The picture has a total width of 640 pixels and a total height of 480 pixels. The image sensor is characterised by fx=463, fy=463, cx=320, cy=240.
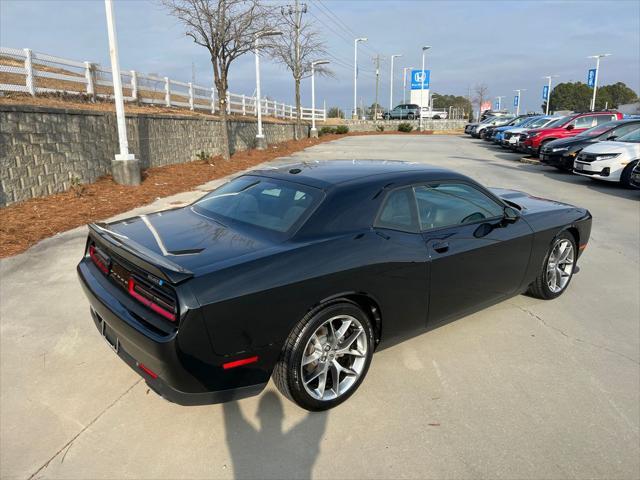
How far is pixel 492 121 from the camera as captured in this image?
116ft

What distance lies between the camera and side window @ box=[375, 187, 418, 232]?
3.20m

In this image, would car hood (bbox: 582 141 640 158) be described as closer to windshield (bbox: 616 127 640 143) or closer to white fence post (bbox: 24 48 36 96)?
windshield (bbox: 616 127 640 143)

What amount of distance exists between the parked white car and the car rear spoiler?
11.6 meters

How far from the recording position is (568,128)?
18312 mm

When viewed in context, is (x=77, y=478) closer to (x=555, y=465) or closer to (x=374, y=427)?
(x=374, y=427)

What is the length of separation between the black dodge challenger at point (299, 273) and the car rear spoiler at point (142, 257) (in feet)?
0.03

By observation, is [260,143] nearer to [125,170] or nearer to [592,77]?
[125,170]

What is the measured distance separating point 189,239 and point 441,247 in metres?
1.76

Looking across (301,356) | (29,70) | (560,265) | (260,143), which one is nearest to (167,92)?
(260,143)

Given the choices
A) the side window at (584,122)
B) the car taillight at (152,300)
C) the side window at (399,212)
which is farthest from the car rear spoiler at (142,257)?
the side window at (584,122)

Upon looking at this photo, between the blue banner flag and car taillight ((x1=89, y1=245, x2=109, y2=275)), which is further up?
the blue banner flag

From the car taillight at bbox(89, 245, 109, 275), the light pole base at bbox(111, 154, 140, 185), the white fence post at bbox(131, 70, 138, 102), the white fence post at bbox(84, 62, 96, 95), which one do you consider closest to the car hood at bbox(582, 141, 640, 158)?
the light pole base at bbox(111, 154, 140, 185)

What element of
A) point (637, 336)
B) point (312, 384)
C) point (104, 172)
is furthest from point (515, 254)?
point (104, 172)

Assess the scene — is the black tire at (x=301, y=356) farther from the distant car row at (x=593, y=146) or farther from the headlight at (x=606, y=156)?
the headlight at (x=606, y=156)
